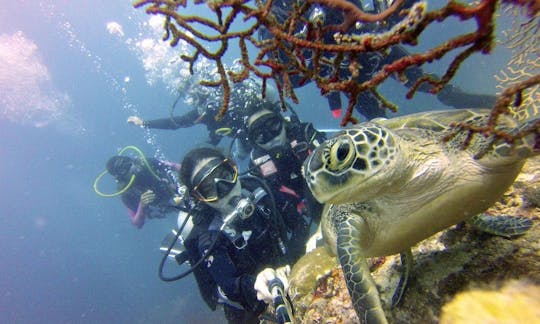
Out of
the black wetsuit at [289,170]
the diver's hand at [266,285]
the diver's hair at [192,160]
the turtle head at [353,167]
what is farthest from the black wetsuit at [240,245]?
the turtle head at [353,167]

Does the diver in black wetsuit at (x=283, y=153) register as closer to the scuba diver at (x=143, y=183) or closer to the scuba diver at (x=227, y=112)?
the scuba diver at (x=227, y=112)

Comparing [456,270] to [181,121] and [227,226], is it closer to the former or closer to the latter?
[227,226]

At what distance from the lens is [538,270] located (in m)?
1.33

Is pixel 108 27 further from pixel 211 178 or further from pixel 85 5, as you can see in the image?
pixel 211 178

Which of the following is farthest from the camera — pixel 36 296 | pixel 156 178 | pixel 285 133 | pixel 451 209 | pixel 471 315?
pixel 36 296

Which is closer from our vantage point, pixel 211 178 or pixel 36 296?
pixel 211 178

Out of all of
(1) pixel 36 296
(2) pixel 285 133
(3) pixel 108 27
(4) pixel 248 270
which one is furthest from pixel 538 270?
(1) pixel 36 296

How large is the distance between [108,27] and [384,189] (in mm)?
56636

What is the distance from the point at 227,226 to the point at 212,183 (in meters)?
0.59

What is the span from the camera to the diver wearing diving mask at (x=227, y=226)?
3650mm

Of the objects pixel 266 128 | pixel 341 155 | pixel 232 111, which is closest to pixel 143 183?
pixel 232 111

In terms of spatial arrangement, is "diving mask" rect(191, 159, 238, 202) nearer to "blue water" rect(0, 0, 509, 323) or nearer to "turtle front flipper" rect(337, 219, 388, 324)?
"turtle front flipper" rect(337, 219, 388, 324)

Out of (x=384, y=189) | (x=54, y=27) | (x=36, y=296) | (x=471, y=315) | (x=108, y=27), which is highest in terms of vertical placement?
(x=108, y=27)

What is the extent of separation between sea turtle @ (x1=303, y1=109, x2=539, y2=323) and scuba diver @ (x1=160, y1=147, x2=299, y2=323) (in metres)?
1.96
